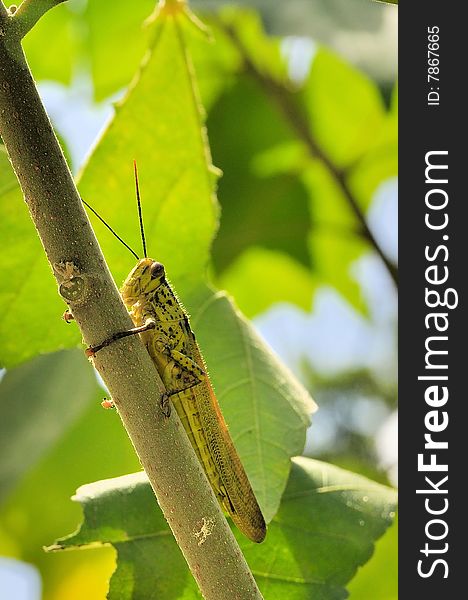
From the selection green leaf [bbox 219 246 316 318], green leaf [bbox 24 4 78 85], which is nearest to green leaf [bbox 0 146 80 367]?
green leaf [bbox 24 4 78 85]

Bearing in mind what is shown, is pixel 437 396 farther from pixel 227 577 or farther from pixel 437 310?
pixel 227 577

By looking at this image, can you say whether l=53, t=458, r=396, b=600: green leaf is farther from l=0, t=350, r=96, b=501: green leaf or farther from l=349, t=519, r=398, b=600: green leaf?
l=349, t=519, r=398, b=600: green leaf

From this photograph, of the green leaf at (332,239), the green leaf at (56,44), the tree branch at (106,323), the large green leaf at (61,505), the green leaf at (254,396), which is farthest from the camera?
the green leaf at (332,239)

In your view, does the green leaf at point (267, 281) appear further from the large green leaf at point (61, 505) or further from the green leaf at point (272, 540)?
the green leaf at point (272, 540)

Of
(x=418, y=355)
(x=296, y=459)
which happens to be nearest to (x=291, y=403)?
(x=296, y=459)

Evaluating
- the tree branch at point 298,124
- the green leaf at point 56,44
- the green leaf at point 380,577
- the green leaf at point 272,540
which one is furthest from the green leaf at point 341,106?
the green leaf at point 272,540

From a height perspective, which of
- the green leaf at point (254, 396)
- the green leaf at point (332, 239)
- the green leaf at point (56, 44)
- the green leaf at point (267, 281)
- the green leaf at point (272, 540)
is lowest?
the green leaf at point (272, 540)
